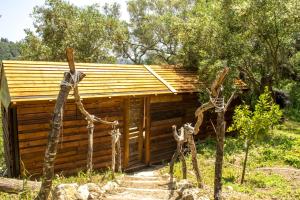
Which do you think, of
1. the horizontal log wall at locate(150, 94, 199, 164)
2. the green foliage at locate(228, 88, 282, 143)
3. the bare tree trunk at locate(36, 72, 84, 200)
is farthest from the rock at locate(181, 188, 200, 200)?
the horizontal log wall at locate(150, 94, 199, 164)

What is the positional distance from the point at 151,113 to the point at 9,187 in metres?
8.92

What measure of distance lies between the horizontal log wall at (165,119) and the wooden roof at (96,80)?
0.67 metres

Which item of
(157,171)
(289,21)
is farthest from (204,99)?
(289,21)

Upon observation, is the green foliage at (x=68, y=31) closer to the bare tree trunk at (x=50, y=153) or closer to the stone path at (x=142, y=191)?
the stone path at (x=142, y=191)

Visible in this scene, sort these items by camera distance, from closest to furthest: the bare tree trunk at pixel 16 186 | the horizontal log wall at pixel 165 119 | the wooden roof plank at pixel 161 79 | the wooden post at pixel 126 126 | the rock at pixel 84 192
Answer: the rock at pixel 84 192 → the bare tree trunk at pixel 16 186 → the wooden post at pixel 126 126 → the horizontal log wall at pixel 165 119 → the wooden roof plank at pixel 161 79

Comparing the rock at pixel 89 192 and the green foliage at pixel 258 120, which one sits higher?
the green foliage at pixel 258 120

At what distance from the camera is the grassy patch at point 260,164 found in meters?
12.0

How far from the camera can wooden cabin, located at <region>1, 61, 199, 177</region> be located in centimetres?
1182

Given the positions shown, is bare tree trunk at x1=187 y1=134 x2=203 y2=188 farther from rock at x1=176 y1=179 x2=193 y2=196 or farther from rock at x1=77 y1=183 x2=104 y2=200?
rock at x1=77 y1=183 x2=104 y2=200

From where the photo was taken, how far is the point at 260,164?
15172 millimetres

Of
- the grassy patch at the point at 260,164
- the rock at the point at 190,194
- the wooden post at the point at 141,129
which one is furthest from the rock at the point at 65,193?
the wooden post at the point at 141,129

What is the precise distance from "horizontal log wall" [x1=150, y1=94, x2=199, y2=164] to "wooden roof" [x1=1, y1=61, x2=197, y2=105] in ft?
2.19

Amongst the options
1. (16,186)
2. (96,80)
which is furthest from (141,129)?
(16,186)

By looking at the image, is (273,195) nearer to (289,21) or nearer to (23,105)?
(23,105)
